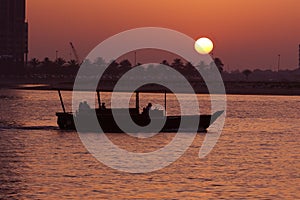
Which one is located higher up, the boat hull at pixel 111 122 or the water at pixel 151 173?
the boat hull at pixel 111 122

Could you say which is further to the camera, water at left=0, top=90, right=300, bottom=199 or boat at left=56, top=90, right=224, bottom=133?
boat at left=56, top=90, right=224, bottom=133

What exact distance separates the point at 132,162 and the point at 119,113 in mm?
21206

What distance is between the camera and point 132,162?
5034 cm

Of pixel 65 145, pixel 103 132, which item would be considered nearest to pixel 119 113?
pixel 103 132

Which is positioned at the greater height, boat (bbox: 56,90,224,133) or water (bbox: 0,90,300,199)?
boat (bbox: 56,90,224,133)

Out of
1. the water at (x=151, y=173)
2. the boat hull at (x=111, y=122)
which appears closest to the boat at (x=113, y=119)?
the boat hull at (x=111, y=122)

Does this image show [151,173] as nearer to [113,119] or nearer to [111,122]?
[113,119]

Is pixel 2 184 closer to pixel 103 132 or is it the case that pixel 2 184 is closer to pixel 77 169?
pixel 77 169

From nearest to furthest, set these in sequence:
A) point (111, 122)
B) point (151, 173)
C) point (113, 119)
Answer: point (151, 173) < point (113, 119) < point (111, 122)

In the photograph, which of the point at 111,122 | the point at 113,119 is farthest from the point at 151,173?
the point at 111,122

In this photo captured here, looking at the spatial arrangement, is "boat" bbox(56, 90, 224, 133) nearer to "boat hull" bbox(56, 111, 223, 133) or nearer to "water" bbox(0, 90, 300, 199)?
"boat hull" bbox(56, 111, 223, 133)

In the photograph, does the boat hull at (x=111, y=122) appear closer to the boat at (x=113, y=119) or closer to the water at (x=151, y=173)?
the boat at (x=113, y=119)

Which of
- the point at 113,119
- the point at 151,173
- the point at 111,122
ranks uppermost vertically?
the point at 113,119

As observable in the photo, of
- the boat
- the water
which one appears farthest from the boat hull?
the water
